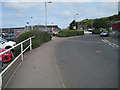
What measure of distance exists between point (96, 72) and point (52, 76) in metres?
1.60

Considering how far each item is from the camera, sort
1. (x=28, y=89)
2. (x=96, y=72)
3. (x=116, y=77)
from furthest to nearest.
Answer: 1. (x=96, y=72)
2. (x=116, y=77)
3. (x=28, y=89)

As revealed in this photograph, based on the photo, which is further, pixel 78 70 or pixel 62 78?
pixel 78 70

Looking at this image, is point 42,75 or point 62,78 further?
point 42,75

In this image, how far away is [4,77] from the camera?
4766mm

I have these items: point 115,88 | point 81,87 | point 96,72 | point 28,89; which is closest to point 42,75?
point 28,89

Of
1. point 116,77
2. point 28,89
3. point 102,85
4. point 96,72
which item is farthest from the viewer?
point 96,72

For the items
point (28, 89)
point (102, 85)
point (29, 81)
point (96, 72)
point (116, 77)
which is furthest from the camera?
point (96, 72)

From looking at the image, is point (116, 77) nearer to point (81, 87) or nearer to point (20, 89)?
point (81, 87)

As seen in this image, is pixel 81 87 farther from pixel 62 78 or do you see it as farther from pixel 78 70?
pixel 78 70

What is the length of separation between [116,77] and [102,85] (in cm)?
96

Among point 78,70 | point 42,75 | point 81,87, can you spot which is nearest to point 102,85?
point 81,87

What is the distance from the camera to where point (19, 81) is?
4.31 m

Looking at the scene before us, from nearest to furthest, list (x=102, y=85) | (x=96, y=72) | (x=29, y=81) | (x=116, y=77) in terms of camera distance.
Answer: (x=102, y=85) → (x=29, y=81) → (x=116, y=77) → (x=96, y=72)

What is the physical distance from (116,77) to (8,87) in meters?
3.31
